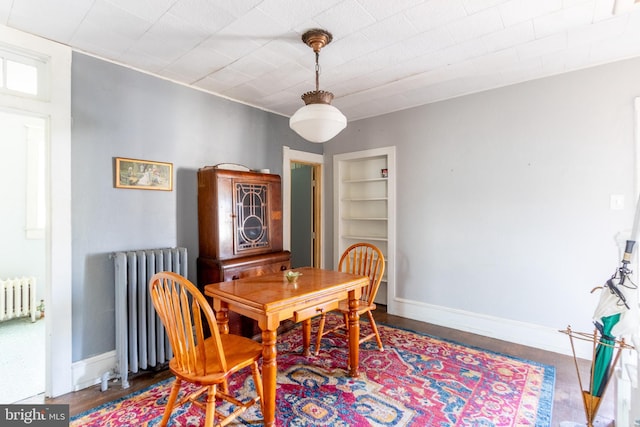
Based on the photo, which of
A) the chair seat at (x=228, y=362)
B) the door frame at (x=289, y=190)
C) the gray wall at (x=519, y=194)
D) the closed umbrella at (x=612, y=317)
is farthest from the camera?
the door frame at (x=289, y=190)

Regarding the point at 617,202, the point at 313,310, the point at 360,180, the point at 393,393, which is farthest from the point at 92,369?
the point at 617,202

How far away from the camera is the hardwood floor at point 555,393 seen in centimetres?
197

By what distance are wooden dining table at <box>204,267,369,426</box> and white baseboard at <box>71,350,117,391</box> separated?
1.07 metres

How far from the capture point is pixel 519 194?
9.84ft

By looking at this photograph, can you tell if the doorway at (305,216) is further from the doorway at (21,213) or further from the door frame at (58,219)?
the doorway at (21,213)

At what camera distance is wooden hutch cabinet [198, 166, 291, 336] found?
2.86 metres

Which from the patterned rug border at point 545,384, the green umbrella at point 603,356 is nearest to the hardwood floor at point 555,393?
the patterned rug border at point 545,384

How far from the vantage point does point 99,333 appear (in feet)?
7.93

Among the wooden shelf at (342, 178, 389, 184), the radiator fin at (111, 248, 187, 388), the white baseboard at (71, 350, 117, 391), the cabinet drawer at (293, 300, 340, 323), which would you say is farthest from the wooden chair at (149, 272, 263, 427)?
the wooden shelf at (342, 178, 389, 184)

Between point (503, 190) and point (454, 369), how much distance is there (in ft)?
5.71

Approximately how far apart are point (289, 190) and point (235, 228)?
115 cm

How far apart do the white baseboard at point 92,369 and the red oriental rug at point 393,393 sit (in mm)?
397
